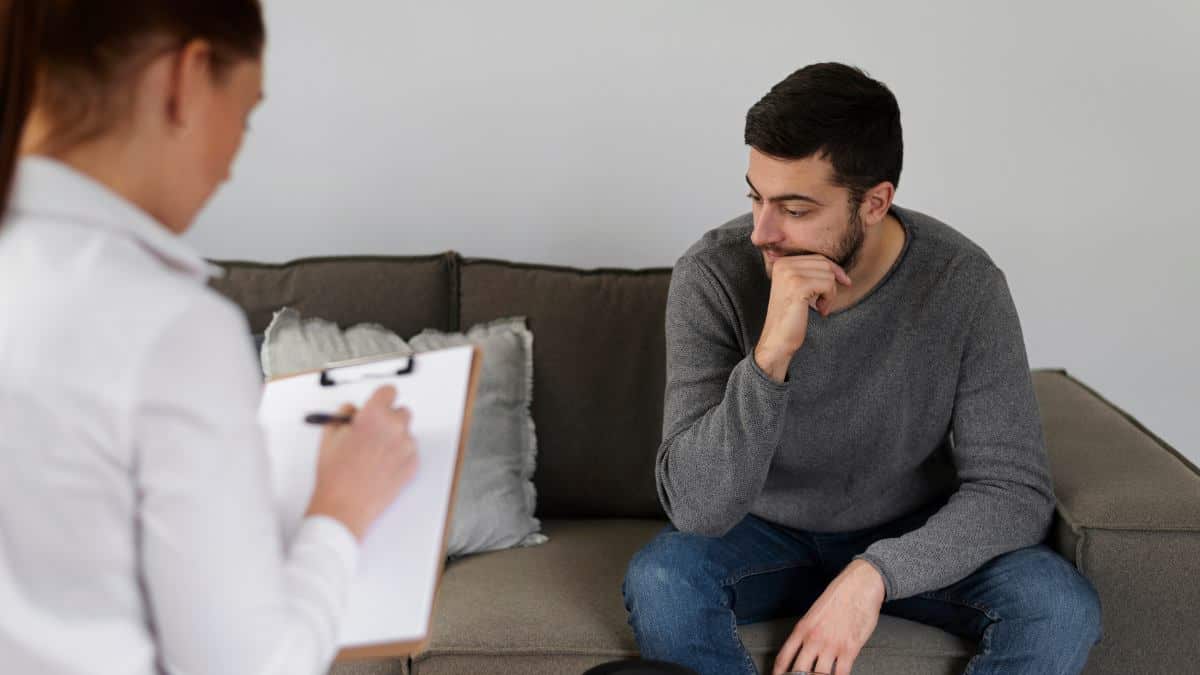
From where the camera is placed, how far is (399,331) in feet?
7.46

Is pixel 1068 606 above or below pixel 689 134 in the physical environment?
below

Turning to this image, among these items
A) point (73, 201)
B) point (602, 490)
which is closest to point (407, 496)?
point (73, 201)

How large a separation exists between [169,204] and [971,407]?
1352 mm

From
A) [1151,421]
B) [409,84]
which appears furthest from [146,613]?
[1151,421]

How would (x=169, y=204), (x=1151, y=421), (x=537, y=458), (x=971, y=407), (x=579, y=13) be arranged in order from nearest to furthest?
(x=169, y=204)
(x=971, y=407)
(x=537, y=458)
(x=579, y=13)
(x=1151, y=421)

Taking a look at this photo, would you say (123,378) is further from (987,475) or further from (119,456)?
(987,475)

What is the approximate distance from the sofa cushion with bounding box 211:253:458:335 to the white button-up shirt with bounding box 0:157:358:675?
1437mm

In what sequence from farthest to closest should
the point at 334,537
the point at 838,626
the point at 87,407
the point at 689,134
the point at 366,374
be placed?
1. the point at 689,134
2. the point at 838,626
3. the point at 366,374
4. the point at 334,537
5. the point at 87,407

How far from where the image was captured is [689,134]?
258 centimetres

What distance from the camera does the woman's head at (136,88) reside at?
773 millimetres

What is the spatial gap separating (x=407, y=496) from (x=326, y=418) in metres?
0.10

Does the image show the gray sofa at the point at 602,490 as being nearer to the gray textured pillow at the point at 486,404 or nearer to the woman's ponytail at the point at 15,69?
the gray textured pillow at the point at 486,404

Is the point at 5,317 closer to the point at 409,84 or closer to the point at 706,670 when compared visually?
the point at 706,670

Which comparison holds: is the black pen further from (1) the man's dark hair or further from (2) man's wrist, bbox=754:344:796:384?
(1) the man's dark hair
